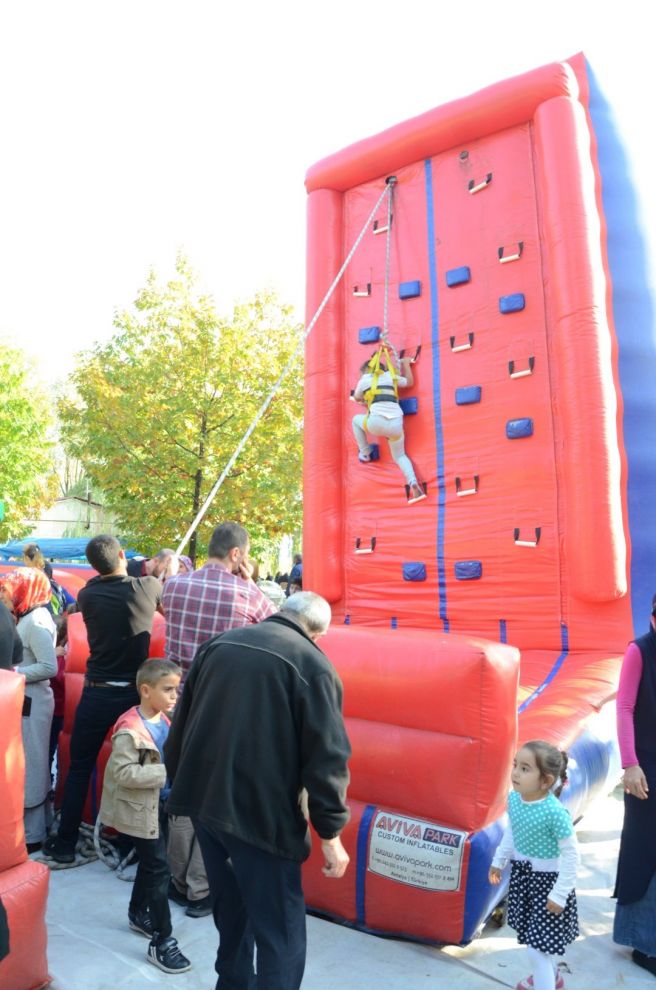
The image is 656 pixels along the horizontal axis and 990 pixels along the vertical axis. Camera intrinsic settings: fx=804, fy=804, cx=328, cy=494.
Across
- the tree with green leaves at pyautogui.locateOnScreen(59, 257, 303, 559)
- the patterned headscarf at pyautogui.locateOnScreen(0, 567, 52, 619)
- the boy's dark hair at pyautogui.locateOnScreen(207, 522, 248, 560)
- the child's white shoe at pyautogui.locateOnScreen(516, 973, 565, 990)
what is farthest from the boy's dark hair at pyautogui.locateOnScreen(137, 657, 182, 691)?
the tree with green leaves at pyautogui.locateOnScreen(59, 257, 303, 559)

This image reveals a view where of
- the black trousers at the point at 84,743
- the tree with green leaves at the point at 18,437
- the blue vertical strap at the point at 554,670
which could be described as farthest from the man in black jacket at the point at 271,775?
the tree with green leaves at the point at 18,437

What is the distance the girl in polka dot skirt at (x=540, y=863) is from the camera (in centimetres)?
278

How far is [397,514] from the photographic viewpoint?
272 inches

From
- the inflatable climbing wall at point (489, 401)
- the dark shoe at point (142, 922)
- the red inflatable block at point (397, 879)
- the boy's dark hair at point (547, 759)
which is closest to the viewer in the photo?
the boy's dark hair at point (547, 759)

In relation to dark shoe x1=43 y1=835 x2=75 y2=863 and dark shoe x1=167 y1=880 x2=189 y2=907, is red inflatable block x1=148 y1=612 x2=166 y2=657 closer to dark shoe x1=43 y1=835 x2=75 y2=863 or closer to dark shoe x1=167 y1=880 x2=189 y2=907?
dark shoe x1=43 y1=835 x2=75 y2=863

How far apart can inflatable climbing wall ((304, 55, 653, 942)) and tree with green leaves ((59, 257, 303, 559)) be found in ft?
20.1

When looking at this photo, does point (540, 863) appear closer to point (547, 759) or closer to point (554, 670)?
point (547, 759)

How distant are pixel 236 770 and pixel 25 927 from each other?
104cm

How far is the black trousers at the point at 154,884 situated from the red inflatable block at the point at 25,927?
1.38ft

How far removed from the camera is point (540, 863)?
2.88 meters

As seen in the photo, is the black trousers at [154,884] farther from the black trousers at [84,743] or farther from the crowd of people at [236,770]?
the black trousers at [84,743]

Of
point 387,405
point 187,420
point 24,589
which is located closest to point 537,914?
point 24,589

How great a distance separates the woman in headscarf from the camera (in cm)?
417

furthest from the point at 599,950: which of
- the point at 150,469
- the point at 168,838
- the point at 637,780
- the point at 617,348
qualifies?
the point at 150,469
